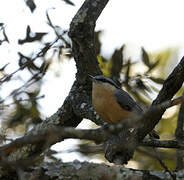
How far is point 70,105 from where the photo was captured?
395 centimetres

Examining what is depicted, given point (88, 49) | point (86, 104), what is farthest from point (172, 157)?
point (88, 49)

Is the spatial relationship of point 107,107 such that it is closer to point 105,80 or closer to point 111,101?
point 111,101

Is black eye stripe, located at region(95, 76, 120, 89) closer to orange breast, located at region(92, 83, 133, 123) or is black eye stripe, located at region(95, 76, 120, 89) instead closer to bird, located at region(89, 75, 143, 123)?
bird, located at region(89, 75, 143, 123)

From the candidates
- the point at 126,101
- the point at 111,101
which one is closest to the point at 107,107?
the point at 111,101

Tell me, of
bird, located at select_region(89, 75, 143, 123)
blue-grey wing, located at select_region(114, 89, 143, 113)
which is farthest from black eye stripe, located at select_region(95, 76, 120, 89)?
blue-grey wing, located at select_region(114, 89, 143, 113)

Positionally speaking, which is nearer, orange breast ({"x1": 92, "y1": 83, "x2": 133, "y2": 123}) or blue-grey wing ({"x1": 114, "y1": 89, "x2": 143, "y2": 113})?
orange breast ({"x1": 92, "y1": 83, "x2": 133, "y2": 123})

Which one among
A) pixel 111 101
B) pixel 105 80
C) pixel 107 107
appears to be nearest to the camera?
pixel 107 107

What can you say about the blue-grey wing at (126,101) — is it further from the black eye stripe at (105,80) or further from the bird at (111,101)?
the black eye stripe at (105,80)

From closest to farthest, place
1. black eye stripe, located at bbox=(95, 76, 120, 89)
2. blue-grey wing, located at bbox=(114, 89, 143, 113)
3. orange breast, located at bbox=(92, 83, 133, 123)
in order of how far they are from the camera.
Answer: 1. orange breast, located at bbox=(92, 83, 133, 123)
2. black eye stripe, located at bbox=(95, 76, 120, 89)
3. blue-grey wing, located at bbox=(114, 89, 143, 113)

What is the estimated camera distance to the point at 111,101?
4.37 meters

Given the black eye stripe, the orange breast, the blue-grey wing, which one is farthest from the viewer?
the blue-grey wing

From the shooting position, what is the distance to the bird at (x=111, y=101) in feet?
13.3

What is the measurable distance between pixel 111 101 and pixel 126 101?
0.18 metres

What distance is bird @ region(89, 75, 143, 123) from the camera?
4039mm
